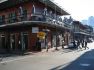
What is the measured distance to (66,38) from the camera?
5528 centimetres

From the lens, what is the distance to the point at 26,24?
34594mm

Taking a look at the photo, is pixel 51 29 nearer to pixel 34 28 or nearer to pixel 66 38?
Result: pixel 34 28

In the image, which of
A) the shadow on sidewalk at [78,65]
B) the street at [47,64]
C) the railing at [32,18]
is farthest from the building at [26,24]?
the shadow on sidewalk at [78,65]

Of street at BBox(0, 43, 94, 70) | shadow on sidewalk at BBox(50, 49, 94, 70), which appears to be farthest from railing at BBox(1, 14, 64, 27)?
shadow on sidewalk at BBox(50, 49, 94, 70)

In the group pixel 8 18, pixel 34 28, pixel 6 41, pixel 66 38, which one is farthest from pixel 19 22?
pixel 66 38

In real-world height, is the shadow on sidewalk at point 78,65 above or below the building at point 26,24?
below

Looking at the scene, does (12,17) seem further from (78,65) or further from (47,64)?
(78,65)

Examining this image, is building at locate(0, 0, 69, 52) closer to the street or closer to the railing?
the railing

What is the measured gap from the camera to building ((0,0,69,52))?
3486 cm

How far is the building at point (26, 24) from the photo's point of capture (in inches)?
1373

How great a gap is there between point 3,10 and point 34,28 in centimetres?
1077

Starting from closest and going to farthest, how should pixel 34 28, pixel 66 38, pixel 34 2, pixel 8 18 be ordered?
pixel 34 28, pixel 34 2, pixel 8 18, pixel 66 38

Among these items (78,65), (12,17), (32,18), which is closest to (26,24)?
(32,18)

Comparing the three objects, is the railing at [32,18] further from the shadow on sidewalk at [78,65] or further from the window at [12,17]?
the shadow on sidewalk at [78,65]
